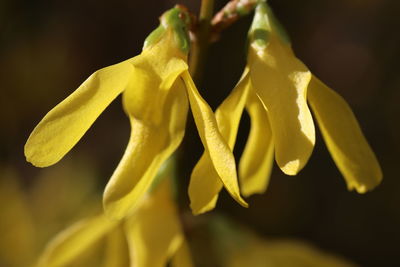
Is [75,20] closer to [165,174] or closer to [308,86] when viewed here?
[165,174]

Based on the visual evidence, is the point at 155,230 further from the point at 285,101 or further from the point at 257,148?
the point at 285,101

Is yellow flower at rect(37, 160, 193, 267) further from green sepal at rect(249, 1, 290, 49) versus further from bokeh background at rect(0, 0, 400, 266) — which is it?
bokeh background at rect(0, 0, 400, 266)

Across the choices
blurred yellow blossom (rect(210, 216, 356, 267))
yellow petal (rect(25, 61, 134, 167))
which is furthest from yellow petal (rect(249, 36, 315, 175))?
blurred yellow blossom (rect(210, 216, 356, 267))

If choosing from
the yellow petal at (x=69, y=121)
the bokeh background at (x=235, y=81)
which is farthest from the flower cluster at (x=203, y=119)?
the bokeh background at (x=235, y=81)

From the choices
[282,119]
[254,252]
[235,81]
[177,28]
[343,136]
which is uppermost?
[177,28]

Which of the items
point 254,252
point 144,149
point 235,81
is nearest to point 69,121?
point 144,149

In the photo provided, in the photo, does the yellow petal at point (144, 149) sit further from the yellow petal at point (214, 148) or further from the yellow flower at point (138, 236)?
the yellow flower at point (138, 236)

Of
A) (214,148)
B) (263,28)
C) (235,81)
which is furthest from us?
(235,81)
